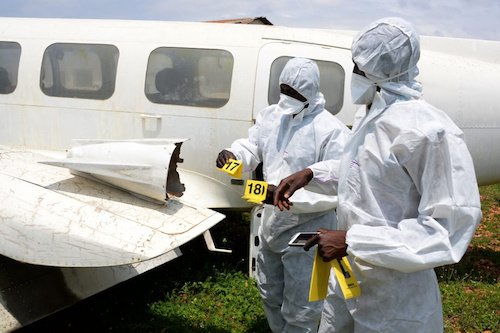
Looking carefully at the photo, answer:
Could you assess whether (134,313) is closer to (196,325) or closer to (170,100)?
(196,325)

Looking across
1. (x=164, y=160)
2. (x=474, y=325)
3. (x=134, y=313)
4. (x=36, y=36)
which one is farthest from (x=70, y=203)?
(x=474, y=325)

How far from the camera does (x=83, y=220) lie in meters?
3.40

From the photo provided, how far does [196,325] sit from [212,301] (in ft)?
1.56

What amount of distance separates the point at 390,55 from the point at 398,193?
57 centimetres

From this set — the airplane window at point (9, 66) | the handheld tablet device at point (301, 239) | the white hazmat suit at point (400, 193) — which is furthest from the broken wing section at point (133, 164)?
the airplane window at point (9, 66)

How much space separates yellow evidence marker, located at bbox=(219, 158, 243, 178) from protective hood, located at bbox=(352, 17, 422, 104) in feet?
4.91

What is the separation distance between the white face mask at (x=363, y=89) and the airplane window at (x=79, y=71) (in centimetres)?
366

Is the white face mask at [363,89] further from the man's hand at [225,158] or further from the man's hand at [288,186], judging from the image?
the man's hand at [225,158]

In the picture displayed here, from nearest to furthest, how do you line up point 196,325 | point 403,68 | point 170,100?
1. point 403,68
2. point 196,325
3. point 170,100

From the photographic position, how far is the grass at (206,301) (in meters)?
4.36

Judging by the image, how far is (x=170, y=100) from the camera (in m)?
5.14

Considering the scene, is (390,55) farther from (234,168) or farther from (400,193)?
(234,168)

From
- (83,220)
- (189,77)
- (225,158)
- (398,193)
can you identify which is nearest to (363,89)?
(398,193)

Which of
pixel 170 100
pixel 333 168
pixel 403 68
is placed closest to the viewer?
pixel 403 68
